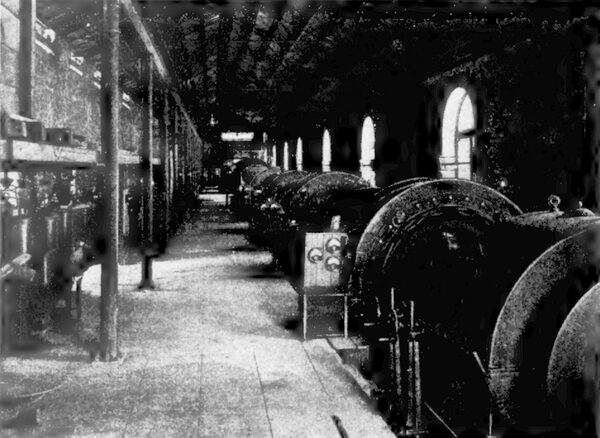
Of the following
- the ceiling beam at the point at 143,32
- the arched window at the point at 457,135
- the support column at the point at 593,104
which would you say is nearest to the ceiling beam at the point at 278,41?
the ceiling beam at the point at 143,32

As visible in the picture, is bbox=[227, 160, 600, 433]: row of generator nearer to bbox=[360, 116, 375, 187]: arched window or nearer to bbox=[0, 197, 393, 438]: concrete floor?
bbox=[0, 197, 393, 438]: concrete floor

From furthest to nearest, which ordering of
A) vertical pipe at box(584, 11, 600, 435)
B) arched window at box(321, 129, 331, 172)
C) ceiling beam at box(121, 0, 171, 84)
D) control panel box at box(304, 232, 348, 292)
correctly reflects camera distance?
arched window at box(321, 129, 331, 172), vertical pipe at box(584, 11, 600, 435), ceiling beam at box(121, 0, 171, 84), control panel box at box(304, 232, 348, 292)

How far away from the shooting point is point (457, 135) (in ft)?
37.1

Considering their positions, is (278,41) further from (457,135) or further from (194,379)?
(194,379)

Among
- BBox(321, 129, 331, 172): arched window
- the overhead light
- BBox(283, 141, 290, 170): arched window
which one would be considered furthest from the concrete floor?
the overhead light

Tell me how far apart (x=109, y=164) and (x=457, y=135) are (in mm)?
7302

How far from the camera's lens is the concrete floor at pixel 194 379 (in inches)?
160

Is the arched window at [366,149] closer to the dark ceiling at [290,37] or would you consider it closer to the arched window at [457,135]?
the dark ceiling at [290,37]

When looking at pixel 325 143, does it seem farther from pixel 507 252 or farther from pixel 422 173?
pixel 507 252

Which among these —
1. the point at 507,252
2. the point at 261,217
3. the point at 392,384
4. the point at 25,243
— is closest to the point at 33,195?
the point at 25,243

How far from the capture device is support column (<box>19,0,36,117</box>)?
580 cm

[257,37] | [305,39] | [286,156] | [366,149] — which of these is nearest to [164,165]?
[257,37]

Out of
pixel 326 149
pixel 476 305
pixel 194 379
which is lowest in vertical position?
pixel 194 379

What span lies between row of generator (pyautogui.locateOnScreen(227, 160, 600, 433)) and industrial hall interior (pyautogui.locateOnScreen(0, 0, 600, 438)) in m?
0.01
